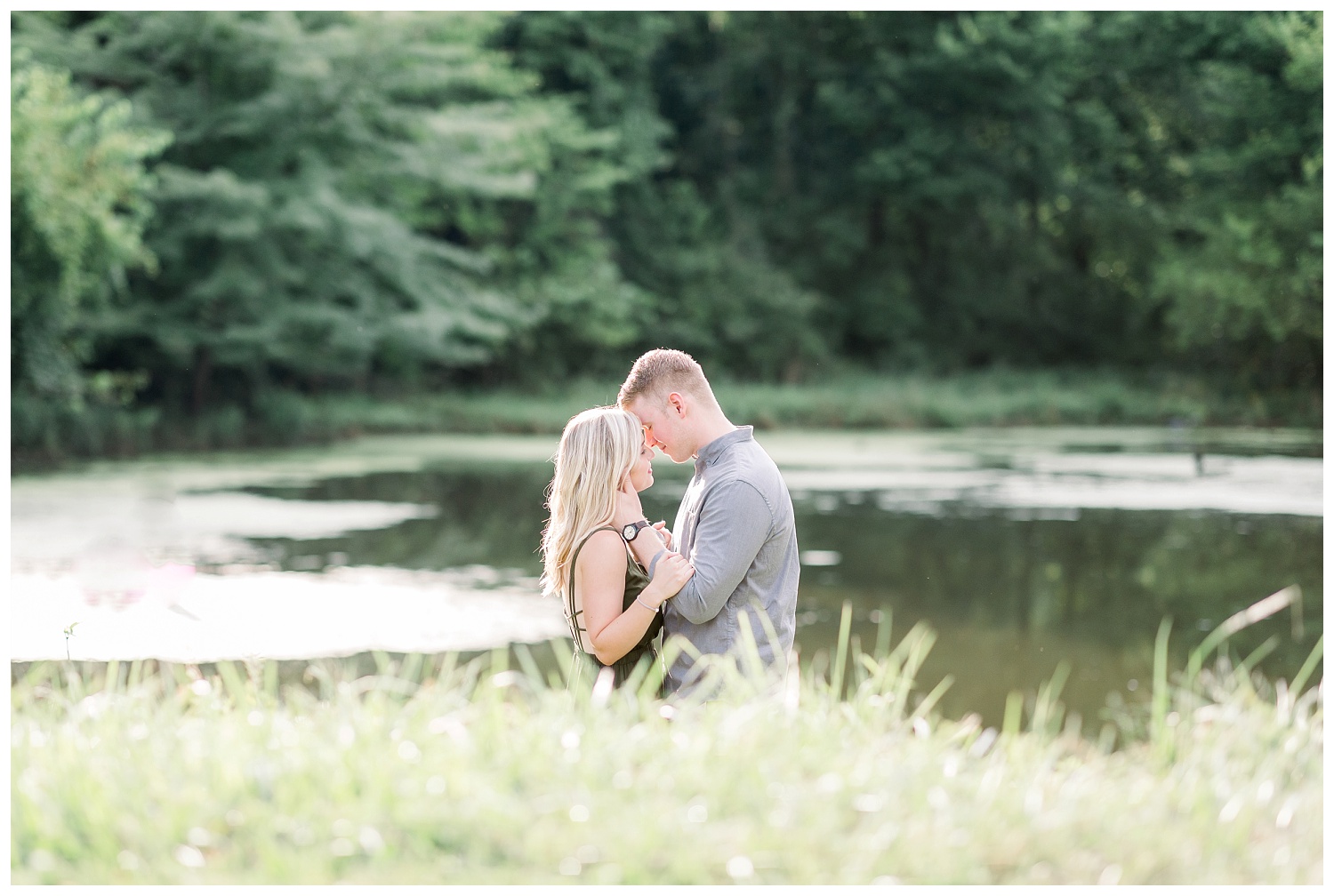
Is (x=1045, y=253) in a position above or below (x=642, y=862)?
above

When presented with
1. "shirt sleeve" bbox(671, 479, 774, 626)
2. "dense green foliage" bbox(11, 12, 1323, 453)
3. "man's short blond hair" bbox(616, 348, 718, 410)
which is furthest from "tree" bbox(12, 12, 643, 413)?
"shirt sleeve" bbox(671, 479, 774, 626)

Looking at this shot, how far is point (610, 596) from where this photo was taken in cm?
308

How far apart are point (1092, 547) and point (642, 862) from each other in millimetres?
9423

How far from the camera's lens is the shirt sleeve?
3031mm

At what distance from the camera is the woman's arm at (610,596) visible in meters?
3.03

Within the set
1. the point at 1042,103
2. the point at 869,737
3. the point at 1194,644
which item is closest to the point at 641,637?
the point at 869,737

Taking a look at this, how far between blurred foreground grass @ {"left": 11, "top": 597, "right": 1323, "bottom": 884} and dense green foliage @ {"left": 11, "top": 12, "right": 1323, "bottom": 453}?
1239 cm

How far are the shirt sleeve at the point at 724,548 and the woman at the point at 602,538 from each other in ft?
0.12

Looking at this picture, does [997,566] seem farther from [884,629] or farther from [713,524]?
[713,524]

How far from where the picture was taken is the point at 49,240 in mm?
13922

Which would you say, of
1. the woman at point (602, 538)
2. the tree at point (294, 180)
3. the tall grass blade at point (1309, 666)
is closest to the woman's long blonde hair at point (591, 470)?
the woman at point (602, 538)

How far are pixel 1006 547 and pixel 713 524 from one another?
337 inches

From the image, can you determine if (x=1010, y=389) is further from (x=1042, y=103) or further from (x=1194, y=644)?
(x=1194, y=644)

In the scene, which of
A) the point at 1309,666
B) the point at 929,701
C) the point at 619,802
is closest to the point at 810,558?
the point at 1309,666
